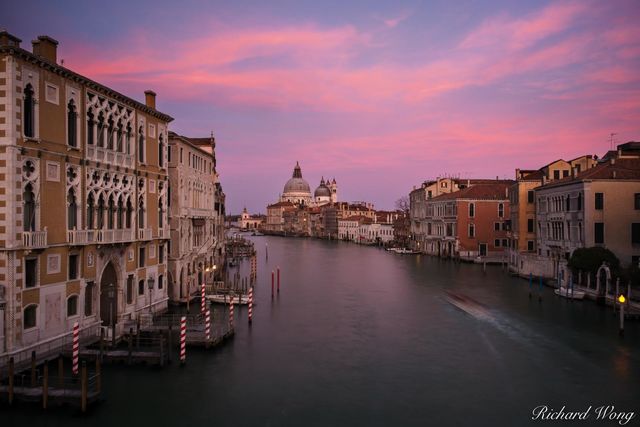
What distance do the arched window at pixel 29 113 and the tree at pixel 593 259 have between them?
74.7 ft

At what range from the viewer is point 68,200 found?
51.0 ft

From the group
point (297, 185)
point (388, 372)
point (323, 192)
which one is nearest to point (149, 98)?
point (388, 372)

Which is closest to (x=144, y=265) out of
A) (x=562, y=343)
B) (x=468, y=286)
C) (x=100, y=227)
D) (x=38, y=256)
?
(x=100, y=227)

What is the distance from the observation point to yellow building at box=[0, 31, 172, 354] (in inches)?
523

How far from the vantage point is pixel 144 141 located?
20266 millimetres

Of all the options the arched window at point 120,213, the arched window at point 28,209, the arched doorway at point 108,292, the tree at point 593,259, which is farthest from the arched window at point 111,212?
the tree at point 593,259

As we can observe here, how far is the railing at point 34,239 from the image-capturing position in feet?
44.5

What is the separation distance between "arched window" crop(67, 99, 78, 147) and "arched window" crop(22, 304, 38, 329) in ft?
15.1

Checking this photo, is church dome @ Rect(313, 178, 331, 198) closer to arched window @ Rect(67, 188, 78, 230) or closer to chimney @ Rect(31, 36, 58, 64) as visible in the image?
arched window @ Rect(67, 188, 78, 230)

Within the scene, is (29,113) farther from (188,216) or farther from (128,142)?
(188,216)

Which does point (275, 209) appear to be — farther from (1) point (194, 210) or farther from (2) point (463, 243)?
(1) point (194, 210)

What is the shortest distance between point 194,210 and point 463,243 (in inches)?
1271

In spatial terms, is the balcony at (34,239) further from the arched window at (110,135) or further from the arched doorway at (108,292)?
the arched window at (110,135)

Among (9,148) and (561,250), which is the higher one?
(9,148)
